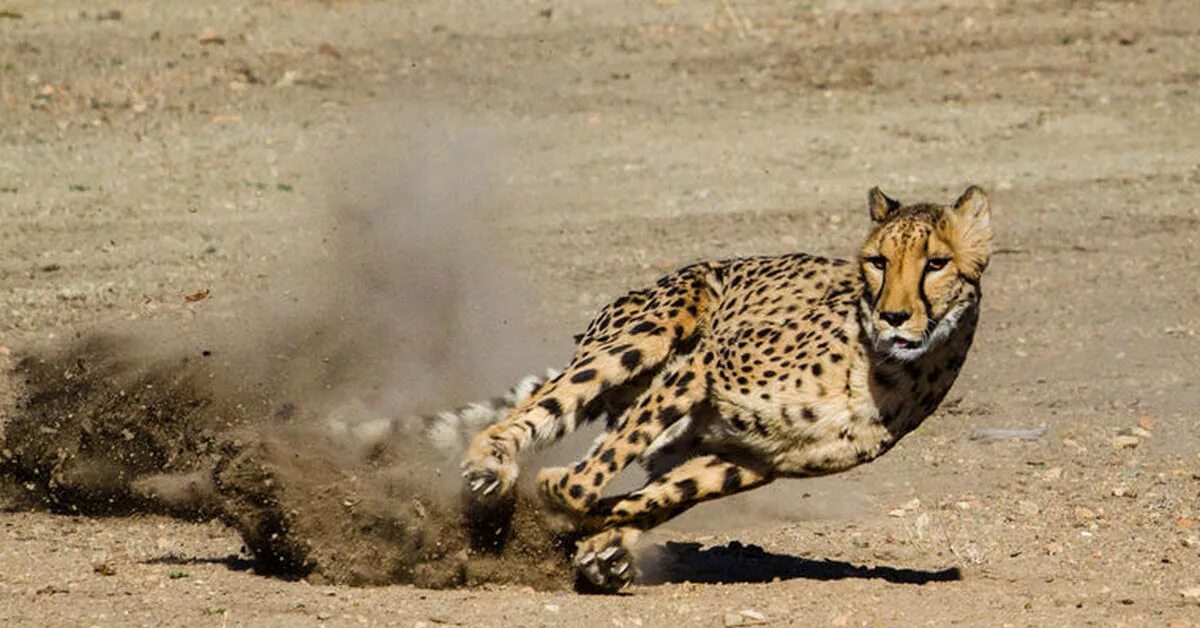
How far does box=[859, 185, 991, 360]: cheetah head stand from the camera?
640cm

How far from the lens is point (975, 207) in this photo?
6625 mm

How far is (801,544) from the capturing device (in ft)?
25.4

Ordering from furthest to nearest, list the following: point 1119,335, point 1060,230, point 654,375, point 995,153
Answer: point 995,153 → point 1060,230 → point 1119,335 → point 654,375

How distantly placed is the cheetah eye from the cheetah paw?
1271mm

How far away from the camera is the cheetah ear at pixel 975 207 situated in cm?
660

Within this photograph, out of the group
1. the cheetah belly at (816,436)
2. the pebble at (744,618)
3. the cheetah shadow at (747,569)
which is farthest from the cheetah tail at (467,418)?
the pebble at (744,618)

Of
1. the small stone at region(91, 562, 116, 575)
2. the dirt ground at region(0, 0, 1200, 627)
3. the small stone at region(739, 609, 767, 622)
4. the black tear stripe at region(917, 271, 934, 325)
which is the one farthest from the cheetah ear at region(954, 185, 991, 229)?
the small stone at region(91, 562, 116, 575)

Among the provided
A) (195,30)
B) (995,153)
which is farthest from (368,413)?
(195,30)

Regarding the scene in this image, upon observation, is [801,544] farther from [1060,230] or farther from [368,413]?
[1060,230]

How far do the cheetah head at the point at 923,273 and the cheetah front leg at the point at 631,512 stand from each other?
0.66 m

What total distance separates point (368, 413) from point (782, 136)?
20.4ft

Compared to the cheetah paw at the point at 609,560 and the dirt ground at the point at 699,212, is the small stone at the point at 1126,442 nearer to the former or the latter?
the dirt ground at the point at 699,212

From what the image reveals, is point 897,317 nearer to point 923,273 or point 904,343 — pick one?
point 904,343

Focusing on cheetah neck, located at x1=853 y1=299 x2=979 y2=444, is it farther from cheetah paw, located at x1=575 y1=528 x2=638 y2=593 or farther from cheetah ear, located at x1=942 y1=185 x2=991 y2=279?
cheetah paw, located at x1=575 y1=528 x2=638 y2=593
